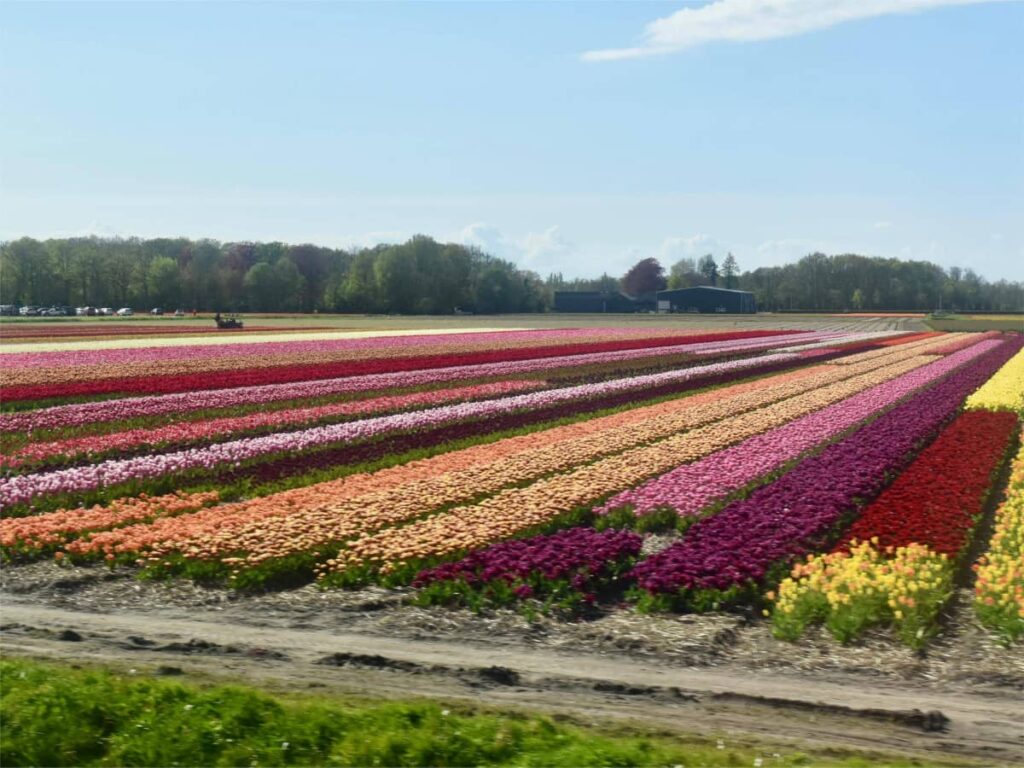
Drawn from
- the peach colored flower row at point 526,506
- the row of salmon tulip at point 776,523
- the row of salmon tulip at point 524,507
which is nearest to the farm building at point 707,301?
the peach colored flower row at point 526,506

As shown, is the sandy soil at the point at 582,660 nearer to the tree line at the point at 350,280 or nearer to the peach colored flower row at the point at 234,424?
the peach colored flower row at the point at 234,424

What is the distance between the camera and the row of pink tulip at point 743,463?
561 inches

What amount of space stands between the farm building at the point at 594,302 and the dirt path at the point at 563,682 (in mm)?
144414

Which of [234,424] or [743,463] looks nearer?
[743,463]

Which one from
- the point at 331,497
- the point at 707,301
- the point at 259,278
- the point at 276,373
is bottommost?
the point at 331,497

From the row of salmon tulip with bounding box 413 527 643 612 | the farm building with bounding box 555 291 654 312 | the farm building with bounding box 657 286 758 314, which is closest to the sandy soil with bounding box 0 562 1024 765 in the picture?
the row of salmon tulip with bounding box 413 527 643 612

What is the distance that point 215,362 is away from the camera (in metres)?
39.3

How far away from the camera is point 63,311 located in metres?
112

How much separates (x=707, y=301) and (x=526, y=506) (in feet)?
451

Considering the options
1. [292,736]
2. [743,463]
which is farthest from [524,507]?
[292,736]

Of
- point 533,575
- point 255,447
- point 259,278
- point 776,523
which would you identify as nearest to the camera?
point 533,575

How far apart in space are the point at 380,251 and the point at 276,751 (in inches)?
5553

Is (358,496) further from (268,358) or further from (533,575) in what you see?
(268,358)

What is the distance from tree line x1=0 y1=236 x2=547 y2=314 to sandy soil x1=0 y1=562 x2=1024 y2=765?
103 m
